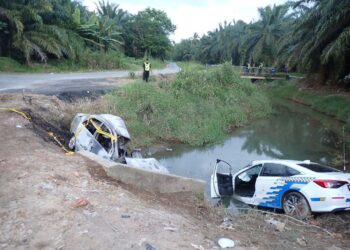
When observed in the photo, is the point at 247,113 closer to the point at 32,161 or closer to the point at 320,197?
the point at 320,197

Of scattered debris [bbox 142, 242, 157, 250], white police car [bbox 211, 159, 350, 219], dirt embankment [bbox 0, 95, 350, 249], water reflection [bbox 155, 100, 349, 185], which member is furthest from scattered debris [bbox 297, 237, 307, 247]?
water reflection [bbox 155, 100, 349, 185]

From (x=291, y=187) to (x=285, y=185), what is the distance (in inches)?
7.1

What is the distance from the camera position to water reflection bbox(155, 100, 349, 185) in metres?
15.3

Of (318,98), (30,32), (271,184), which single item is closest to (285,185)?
(271,184)

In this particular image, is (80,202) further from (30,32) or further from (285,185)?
(30,32)

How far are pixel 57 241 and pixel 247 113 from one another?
909 inches

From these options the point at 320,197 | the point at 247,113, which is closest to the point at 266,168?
the point at 320,197

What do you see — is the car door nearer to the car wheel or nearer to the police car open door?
the car wheel

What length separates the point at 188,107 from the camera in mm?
21969

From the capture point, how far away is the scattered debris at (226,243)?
5.54 meters

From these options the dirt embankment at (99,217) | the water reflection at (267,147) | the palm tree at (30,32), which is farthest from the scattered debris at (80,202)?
the palm tree at (30,32)

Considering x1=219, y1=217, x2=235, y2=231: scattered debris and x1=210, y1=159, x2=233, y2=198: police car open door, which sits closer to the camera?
x1=219, y1=217, x2=235, y2=231: scattered debris

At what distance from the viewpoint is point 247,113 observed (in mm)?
27000

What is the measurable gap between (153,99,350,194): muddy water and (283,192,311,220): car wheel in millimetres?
4315
